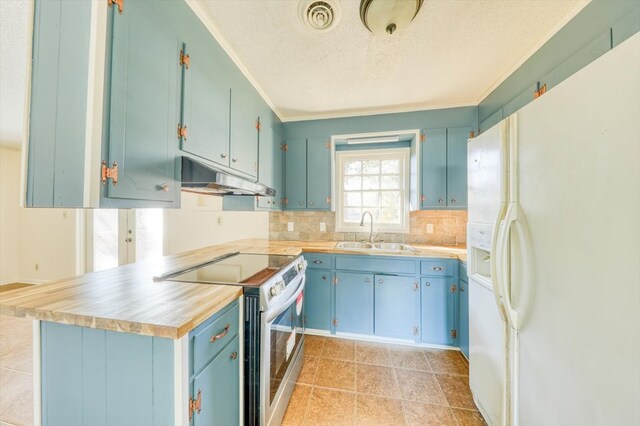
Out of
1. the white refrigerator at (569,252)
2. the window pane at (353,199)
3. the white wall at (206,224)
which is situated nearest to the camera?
the white refrigerator at (569,252)

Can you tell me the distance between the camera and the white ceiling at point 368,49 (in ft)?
4.27

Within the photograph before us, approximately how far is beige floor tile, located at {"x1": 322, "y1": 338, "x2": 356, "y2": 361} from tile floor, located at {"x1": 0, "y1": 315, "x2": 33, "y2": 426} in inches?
78.7

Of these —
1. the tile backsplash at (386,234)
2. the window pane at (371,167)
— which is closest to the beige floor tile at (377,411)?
the tile backsplash at (386,234)

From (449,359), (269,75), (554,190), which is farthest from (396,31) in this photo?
(449,359)

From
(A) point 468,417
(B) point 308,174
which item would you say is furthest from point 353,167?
(A) point 468,417

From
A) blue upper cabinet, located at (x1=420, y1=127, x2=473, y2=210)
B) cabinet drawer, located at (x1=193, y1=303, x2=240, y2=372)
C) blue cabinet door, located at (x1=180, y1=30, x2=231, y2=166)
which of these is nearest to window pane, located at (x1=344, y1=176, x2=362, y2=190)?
blue upper cabinet, located at (x1=420, y1=127, x2=473, y2=210)

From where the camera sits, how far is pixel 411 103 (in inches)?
94.7

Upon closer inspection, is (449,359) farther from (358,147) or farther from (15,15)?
(15,15)

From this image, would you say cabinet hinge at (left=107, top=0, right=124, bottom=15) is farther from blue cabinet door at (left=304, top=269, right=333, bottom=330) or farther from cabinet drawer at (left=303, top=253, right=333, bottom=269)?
blue cabinet door at (left=304, top=269, right=333, bottom=330)

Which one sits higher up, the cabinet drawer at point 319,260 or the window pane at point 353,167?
the window pane at point 353,167

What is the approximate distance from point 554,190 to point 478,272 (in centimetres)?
78

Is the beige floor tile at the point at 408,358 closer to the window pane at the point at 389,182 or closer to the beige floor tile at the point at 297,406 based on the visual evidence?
the beige floor tile at the point at 297,406

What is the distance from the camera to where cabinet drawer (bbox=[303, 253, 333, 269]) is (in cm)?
230

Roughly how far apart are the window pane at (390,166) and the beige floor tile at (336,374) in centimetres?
213
